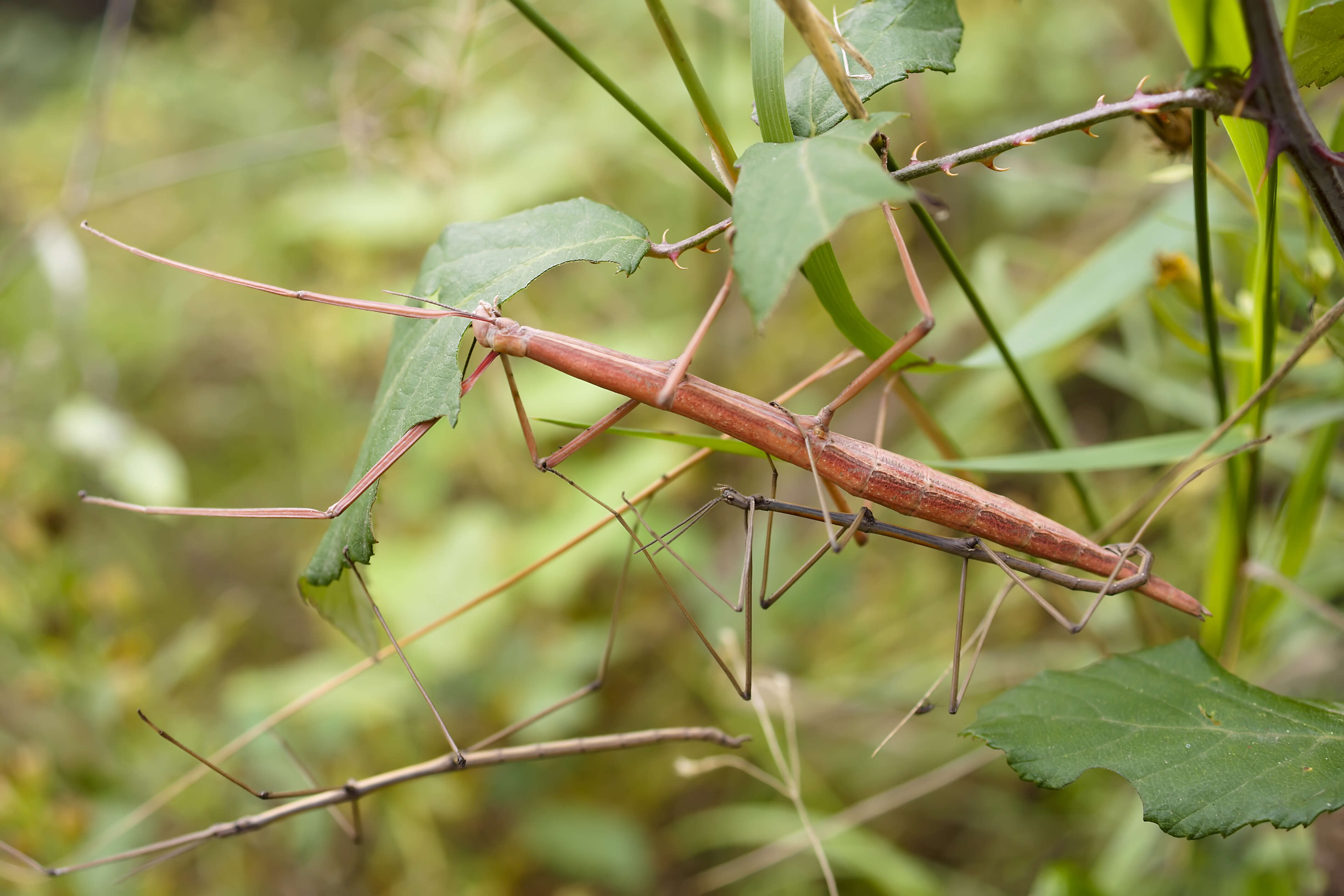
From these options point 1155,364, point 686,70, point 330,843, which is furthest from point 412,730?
point 1155,364

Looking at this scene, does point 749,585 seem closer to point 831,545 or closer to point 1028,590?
point 831,545

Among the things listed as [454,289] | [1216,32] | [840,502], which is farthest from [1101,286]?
[454,289]

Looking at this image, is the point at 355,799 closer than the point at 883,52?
No

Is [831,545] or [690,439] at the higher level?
[690,439]

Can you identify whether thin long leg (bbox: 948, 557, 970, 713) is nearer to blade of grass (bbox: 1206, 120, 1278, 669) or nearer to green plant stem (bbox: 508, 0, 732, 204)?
blade of grass (bbox: 1206, 120, 1278, 669)

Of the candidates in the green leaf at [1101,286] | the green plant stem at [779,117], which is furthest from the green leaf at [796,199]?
the green leaf at [1101,286]

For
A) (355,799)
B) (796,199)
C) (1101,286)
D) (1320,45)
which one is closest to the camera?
(796,199)
